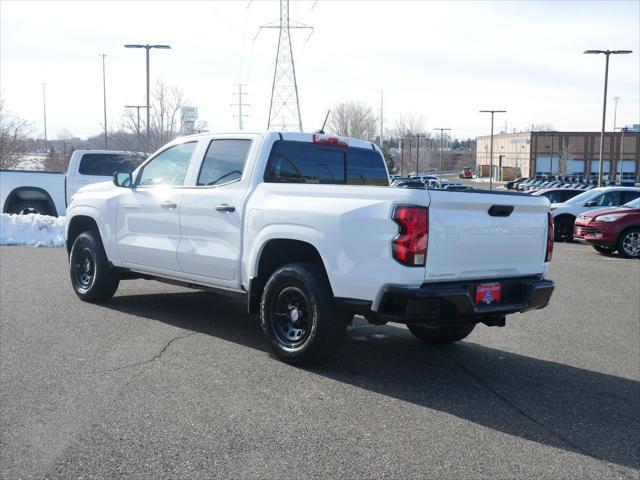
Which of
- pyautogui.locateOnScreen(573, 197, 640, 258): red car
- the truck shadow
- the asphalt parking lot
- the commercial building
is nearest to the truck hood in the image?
the asphalt parking lot

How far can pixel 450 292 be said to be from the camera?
5.60 meters

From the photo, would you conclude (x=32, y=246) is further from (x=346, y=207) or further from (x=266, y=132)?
(x=346, y=207)

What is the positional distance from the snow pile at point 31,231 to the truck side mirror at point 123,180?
864 centimetres

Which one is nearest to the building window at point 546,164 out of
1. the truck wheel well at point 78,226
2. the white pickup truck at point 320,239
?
the truck wheel well at point 78,226

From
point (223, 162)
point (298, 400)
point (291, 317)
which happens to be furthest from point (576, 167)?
point (298, 400)

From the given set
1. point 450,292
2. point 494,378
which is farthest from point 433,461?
point 494,378

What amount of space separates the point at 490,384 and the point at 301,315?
1.69m

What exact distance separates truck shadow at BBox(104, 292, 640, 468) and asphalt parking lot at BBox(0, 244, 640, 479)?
20 millimetres

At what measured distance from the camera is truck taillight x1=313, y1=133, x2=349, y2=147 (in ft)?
24.6

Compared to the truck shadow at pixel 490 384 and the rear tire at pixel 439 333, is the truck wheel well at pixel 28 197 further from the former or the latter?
the rear tire at pixel 439 333

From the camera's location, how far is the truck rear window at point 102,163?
18.4 metres

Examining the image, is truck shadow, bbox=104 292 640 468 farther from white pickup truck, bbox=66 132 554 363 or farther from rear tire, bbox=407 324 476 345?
white pickup truck, bbox=66 132 554 363

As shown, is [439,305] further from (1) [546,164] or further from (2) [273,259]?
(1) [546,164]

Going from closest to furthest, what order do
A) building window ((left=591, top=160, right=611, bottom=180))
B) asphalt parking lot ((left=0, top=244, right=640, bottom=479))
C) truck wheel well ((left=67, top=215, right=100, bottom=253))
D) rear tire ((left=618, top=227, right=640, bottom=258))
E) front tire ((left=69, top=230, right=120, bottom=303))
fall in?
asphalt parking lot ((left=0, top=244, right=640, bottom=479)) → front tire ((left=69, top=230, right=120, bottom=303)) → truck wheel well ((left=67, top=215, right=100, bottom=253)) → rear tire ((left=618, top=227, right=640, bottom=258)) → building window ((left=591, top=160, right=611, bottom=180))
